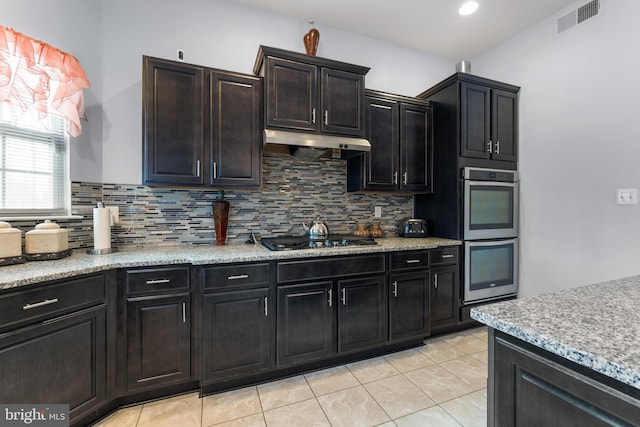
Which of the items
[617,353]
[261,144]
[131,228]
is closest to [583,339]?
[617,353]

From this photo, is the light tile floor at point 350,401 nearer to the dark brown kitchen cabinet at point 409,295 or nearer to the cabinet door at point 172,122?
the dark brown kitchen cabinet at point 409,295

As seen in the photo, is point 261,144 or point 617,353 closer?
point 617,353

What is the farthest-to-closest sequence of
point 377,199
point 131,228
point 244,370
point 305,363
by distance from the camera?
point 377,199, point 131,228, point 305,363, point 244,370

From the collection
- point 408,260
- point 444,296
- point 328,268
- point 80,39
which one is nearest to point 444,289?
point 444,296

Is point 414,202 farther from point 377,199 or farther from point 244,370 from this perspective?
point 244,370

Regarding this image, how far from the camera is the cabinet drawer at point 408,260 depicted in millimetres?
2323

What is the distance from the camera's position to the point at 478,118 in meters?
2.77

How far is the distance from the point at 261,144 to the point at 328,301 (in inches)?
54.0

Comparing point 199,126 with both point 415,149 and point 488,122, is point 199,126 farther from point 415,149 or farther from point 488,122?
point 488,122

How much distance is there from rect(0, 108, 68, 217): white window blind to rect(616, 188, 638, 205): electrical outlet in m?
4.29

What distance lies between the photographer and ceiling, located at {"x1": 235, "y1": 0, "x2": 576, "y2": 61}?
252 centimetres

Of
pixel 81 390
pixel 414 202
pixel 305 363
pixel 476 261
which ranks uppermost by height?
pixel 414 202

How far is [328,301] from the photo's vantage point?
6.89 ft

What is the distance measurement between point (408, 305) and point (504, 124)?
2179 millimetres
